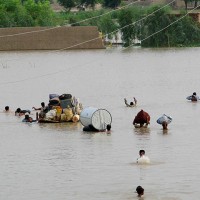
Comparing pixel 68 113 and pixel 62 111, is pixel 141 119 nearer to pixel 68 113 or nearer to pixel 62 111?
pixel 68 113

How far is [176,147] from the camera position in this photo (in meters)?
34.9

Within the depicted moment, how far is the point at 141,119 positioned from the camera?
3938 centimetres

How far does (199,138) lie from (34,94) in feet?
65.5

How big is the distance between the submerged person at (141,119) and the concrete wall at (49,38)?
5907cm

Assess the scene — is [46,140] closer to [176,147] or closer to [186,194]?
[176,147]

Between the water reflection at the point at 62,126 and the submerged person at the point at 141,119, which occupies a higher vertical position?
the submerged person at the point at 141,119

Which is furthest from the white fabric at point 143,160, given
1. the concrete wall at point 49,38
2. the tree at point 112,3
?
the tree at point 112,3

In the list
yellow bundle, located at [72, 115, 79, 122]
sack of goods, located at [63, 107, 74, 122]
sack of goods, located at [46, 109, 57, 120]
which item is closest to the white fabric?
yellow bundle, located at [72, 115, 79, 122]

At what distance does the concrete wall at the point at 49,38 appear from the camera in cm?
9919

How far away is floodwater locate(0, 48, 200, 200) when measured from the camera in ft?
94.0

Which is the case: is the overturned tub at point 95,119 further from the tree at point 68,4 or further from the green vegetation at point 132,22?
the tree at point 68,4


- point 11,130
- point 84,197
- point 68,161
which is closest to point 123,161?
point 68,161

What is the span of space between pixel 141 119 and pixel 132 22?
61760 mm

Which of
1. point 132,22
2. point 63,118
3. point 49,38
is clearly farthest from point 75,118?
point 132,22
